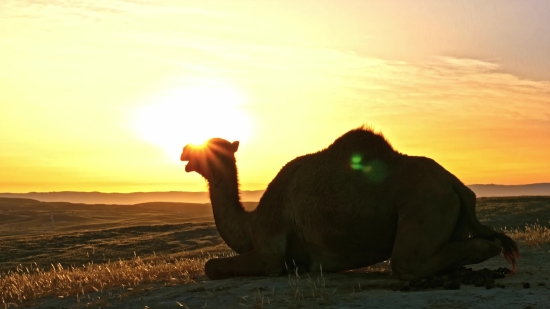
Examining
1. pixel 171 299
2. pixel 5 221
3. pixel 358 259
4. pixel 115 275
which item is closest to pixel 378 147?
pixel 358 259

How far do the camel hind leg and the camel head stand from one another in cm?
403

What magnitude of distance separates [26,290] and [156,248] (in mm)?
17649

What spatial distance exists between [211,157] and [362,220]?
3.69m

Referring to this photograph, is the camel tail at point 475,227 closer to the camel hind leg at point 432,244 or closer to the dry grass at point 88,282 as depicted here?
the camel hind leg at point 432,244

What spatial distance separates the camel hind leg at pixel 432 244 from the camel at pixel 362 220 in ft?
0.04

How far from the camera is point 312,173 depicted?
9648mm

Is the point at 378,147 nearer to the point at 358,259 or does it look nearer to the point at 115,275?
the point at 358,259

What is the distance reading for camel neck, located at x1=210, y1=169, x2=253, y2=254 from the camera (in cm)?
1062

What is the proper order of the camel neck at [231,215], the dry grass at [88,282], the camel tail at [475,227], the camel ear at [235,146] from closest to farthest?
the camel tail at [475,227] → the dry grass at [88,282] → the camel neck at [231,215] → the camel ear at [235,146]

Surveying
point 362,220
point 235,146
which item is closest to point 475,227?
point 362,220

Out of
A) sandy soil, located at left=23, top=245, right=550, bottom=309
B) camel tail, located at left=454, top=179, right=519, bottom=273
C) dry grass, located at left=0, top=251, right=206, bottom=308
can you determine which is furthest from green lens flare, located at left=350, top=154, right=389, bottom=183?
dry grass, located at left=0, top=251, right=206, bottom=308

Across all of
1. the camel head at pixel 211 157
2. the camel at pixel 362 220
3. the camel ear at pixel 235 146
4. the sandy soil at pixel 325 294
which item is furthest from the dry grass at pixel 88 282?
the camel ear at pixel 235 146

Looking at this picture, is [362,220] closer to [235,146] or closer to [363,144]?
[363,144]

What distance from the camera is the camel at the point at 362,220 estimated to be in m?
Result: 8.35
